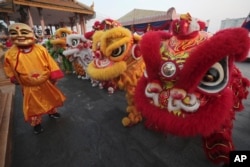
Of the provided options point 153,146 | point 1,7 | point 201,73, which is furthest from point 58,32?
point 1,7

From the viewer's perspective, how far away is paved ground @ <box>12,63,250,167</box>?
1.21 metres

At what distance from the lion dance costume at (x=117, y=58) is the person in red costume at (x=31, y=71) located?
492 millimetres

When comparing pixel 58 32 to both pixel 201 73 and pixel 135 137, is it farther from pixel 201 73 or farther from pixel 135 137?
pixel 201 73

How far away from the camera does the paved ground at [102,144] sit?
1.21 metres

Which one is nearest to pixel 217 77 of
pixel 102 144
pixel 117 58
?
pixel 117 58

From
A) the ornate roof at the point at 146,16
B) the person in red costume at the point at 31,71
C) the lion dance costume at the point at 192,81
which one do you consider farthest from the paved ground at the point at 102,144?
the ornate roof at the point at 146,16

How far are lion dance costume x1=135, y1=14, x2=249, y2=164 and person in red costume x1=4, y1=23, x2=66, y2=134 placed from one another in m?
1.04

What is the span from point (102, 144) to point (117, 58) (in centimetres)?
82

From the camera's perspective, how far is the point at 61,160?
1261mm

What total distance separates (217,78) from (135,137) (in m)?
0.96

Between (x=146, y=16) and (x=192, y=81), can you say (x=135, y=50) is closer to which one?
(x=192, y=81)

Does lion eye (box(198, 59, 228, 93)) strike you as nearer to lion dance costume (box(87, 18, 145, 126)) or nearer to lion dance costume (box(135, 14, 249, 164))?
lion dance costume (box(135, 14, 249, 164))

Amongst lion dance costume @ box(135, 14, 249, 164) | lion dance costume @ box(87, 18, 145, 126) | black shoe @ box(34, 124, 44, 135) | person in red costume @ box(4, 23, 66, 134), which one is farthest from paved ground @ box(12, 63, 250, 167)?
lion dance costume @ box(87, 18, 145, 126)

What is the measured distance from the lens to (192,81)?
777 mm
